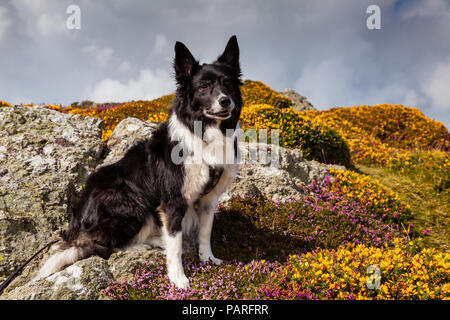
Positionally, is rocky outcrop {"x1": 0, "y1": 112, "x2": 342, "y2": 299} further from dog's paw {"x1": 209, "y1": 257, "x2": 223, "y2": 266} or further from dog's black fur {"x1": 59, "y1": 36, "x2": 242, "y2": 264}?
dog's paw {"x1": 209, "y1": 257, "x2": 223, "y2": 266}

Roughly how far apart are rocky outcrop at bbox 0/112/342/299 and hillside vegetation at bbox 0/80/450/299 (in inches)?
12.8

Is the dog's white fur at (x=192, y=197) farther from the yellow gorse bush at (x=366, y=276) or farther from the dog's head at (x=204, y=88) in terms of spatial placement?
the yellow gorse bush at (x=366, y=276)

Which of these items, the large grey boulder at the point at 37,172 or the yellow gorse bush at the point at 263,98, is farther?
the yellow gorse bush at the point at 263,98

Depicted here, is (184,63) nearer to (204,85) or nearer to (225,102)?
(204,85)

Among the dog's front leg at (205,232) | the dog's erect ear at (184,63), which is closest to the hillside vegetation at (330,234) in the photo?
the dog's front leg at (205,232)

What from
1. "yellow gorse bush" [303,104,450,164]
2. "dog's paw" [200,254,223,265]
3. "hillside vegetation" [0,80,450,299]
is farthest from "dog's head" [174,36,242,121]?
"yellow gorse bush" [303,104,450,164]

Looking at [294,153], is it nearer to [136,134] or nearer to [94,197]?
[136,134]

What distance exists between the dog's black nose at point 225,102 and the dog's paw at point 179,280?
6.50 feet

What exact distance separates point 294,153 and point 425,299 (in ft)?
14.0

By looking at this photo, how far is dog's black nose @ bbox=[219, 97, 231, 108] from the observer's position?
141 inches

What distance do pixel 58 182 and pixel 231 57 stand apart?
10.8 feet

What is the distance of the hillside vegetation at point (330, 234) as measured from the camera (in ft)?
11.9
